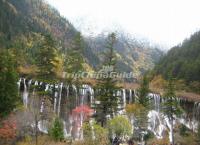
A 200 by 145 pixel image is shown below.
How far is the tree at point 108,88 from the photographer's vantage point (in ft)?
182

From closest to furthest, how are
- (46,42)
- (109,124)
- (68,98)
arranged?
(109,124)
(46,42)
(68,98)

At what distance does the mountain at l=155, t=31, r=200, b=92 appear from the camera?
122269 mm

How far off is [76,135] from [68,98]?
361 inches

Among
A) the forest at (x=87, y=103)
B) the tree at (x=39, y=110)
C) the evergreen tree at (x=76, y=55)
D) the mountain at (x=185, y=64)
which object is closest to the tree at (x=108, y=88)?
the forest at (x=87, y=103)

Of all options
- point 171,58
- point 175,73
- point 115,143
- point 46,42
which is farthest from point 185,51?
point 115,143

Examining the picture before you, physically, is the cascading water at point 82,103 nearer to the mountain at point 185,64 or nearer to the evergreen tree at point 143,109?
the evergreen tree at point 143,109

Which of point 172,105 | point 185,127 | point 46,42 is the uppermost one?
point 46,42

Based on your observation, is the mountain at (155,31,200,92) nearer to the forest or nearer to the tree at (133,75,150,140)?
the forest

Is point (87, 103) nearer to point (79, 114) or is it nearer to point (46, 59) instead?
point (79, 114)

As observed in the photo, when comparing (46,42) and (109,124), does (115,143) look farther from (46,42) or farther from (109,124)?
(46,42)

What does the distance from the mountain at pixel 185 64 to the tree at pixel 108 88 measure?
61414mm

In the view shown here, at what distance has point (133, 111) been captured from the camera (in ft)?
220

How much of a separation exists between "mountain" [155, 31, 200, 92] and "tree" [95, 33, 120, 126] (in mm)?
61414

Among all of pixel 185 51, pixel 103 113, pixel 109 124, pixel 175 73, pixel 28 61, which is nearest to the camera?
pixel 109 124
